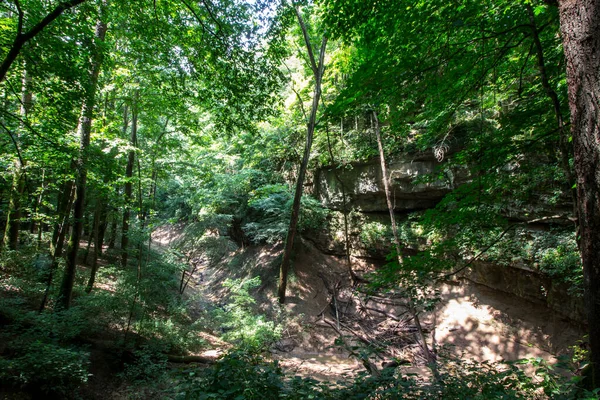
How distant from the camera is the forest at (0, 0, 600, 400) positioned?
3.16 m

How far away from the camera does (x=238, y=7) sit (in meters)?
5.65

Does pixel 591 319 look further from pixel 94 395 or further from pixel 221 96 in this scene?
pixel 94 395

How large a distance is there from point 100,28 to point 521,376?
411 inches

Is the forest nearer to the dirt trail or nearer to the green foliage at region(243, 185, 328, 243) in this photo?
the dirt trail

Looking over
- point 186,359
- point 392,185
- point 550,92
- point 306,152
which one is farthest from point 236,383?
point 392,185

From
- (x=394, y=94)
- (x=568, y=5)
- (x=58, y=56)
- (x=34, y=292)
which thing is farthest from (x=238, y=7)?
(x=34, y=292)

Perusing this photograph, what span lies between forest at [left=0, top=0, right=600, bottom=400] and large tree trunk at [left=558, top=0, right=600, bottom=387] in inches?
0.5

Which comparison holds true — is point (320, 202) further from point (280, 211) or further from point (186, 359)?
point (186, 359)

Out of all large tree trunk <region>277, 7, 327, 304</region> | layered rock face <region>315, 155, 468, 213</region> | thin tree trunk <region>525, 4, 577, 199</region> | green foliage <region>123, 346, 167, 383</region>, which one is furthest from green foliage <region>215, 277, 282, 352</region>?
thin tree trunk <region>525, 4, 577, 199</region>

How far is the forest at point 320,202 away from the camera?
316 centimetres

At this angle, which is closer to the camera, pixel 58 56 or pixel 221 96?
pixel 58 56

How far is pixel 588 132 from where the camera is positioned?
1.89m

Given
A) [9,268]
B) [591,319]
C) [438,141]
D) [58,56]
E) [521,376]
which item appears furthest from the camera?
[438,141]

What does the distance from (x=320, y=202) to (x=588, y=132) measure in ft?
41.8
